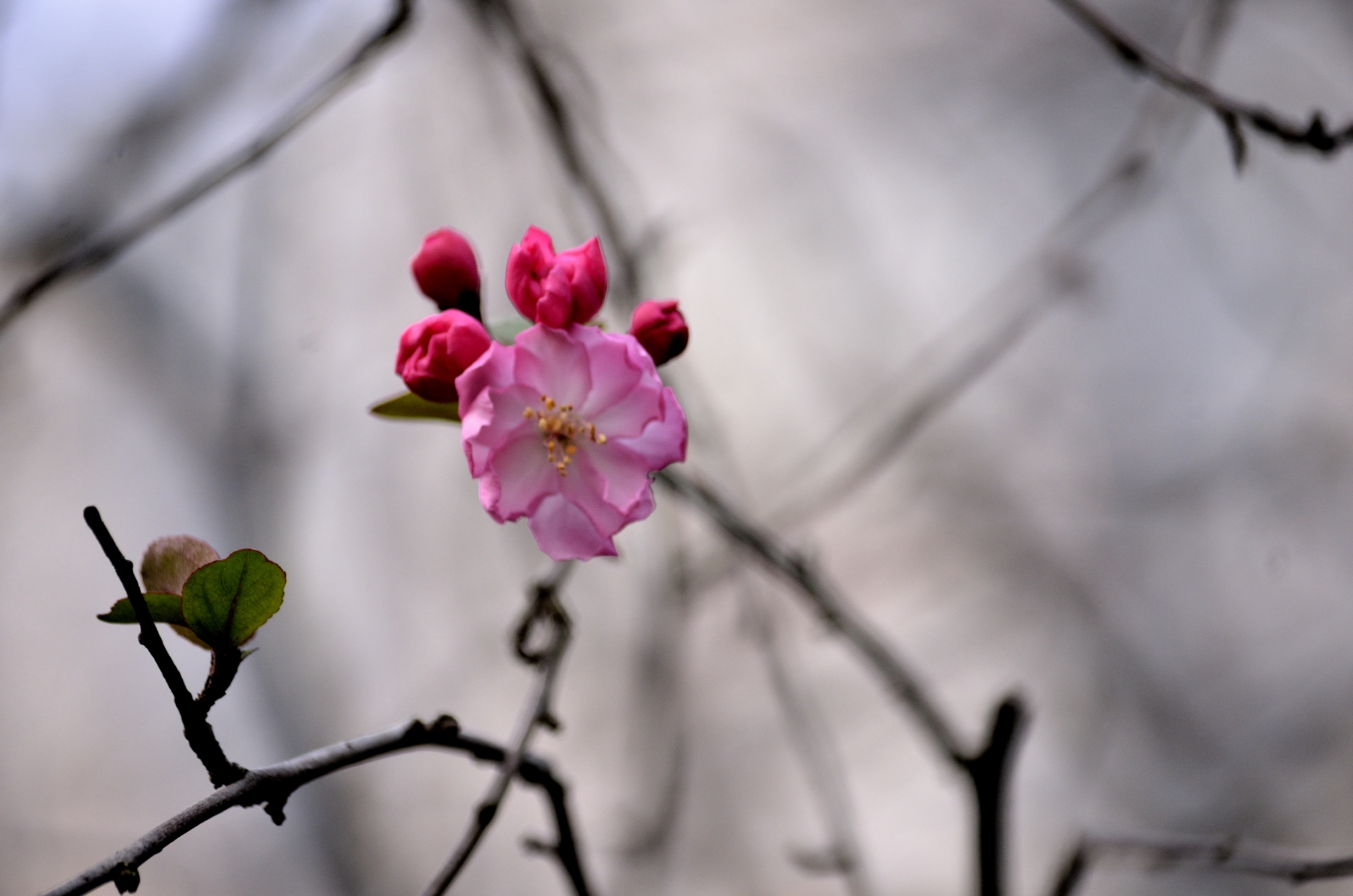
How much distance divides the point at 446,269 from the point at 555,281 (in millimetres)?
97

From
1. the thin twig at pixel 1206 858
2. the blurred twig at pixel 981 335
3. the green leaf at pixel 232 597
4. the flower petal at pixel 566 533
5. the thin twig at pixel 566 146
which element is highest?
the blurred twig at pixel 981 335

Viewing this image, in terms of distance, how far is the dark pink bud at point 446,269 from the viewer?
484 mm

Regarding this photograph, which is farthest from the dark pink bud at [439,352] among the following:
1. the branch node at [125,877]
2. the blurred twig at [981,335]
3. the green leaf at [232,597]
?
the blurred twig at [981,335]

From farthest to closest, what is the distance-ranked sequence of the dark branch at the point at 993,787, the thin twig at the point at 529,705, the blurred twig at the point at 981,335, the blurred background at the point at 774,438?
the blurred twig at the point at 981,335, the blurred background at the point at 774,438, the dark branch at the point at 993,787, the thin twig at the point at 529,705

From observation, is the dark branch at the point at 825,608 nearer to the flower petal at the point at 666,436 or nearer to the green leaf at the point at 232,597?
the flower petal at the point at 666,436

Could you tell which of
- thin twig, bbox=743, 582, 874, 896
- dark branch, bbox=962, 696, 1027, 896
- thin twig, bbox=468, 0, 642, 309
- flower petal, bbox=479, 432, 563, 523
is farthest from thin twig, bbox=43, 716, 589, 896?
thin twig, bbox=743, 582, 874, 896

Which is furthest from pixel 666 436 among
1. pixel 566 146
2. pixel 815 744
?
pixel 815 744

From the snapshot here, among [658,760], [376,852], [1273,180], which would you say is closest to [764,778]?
[658,760]

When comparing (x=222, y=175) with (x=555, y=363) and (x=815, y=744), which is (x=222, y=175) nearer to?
(x=555, y=363)

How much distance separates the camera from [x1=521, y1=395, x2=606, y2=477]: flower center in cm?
45

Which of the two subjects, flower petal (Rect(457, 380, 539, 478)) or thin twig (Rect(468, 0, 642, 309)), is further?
thin twig (Rect(468, 0, 642, 309))

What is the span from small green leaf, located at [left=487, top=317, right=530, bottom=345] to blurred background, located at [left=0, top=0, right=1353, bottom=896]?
2.01 ft

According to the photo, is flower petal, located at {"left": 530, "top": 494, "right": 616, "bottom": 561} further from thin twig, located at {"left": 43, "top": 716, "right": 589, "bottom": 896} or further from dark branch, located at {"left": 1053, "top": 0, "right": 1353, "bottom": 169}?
dark branch, located at {"left": 1053, "top": 0, "right": 1353, "bottom": 169}

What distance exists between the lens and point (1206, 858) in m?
0.69
